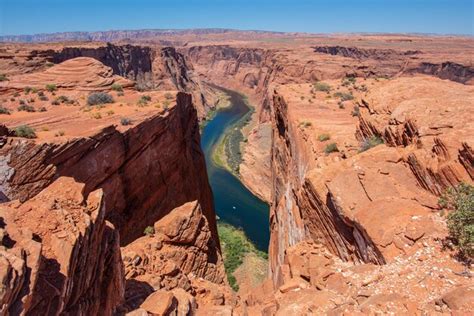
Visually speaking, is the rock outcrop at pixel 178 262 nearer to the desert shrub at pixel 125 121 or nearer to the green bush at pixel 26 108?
the desert shrub at pixel 125 121

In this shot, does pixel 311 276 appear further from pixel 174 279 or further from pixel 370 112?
pixel 370 112

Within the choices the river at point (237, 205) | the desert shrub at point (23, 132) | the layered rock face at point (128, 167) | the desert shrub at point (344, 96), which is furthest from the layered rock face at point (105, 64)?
the desert shrub at point (344, 96)

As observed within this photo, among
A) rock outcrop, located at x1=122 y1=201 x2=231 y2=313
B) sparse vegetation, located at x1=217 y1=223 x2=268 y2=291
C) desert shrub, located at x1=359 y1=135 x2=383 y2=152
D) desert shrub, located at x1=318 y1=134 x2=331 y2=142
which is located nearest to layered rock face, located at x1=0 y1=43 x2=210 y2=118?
rock outcrop, located at x1=122 y1=201 x2=231 y2=313

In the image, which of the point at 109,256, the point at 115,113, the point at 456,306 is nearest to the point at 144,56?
the point at 115,113

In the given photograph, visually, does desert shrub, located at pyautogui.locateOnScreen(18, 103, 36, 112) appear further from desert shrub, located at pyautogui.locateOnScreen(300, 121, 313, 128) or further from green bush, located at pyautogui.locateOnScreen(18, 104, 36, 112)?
desert shrub, located at pyautogui.locateOnScreen(300, 121, 313, 128)

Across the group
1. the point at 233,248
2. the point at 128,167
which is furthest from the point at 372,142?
the point at 233,248

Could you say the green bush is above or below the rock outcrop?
above
